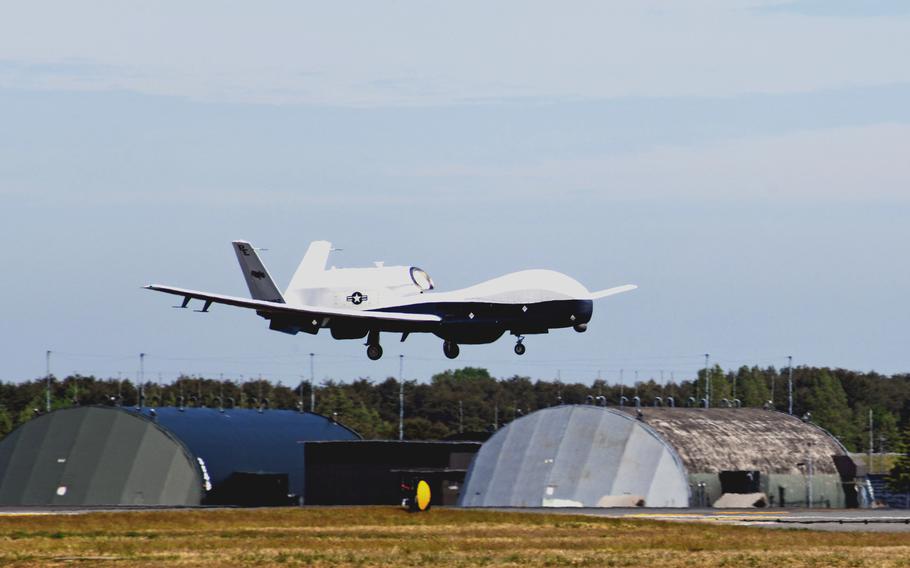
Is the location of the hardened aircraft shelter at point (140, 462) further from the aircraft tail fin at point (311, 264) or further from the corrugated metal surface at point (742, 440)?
the aircraft tail fin at point (311, 264)

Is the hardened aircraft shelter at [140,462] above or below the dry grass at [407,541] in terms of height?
above

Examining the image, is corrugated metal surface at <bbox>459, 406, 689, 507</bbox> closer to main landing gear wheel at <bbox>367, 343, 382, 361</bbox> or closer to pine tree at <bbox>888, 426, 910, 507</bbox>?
pine tree at <bbox>888, 426, 910, 507</bbox>

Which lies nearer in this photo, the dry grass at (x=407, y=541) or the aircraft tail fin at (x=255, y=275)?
the aircraft tail fin at (x=255, y=275)

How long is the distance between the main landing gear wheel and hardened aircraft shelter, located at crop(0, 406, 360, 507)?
98.1 meters

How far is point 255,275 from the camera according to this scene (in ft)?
225

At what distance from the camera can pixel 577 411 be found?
157875 mm

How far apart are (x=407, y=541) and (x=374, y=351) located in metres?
24.0

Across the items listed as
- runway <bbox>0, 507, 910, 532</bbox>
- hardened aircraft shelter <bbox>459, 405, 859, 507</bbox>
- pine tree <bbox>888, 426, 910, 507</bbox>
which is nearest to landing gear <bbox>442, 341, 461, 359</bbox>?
runway <bbox>0, 507, 910, 532</bbox>

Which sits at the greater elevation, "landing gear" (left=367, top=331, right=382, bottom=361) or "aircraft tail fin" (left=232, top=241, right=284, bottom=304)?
"aircraft tail fin" (left=232, top=241, right=284, bottom=304)

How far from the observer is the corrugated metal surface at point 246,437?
161750 mm

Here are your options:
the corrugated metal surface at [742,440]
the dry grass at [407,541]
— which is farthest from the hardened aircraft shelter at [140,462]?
the dry grass at [407,541]

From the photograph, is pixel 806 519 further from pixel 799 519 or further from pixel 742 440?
pixel 742 440

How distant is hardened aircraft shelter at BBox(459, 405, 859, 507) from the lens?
14775cm

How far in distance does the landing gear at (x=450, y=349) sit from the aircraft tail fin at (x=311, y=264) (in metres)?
6.76
